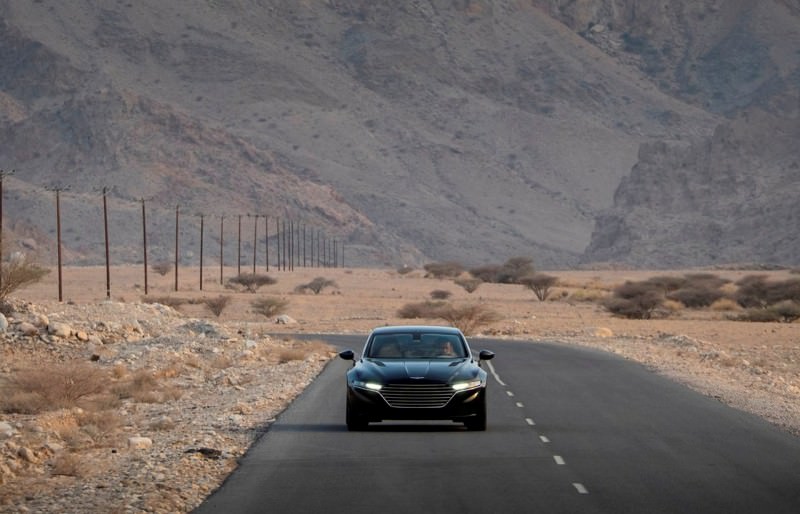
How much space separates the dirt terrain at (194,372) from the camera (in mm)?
15477

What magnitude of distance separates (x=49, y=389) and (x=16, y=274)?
2343 centimetres

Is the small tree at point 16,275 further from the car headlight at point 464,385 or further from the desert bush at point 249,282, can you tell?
the desert bush at point 249,282

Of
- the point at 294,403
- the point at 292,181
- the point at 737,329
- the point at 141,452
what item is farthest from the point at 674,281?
the point at 292,181

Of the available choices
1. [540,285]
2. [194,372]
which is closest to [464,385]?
[194,372]

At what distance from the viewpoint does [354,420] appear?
19.7 meters

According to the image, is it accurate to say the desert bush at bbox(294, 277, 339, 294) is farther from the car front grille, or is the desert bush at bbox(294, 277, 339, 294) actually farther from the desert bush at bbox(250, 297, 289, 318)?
the car front grille

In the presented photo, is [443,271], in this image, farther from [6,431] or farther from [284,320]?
[6,431]

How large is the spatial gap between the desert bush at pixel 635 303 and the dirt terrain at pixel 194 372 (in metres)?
1.05

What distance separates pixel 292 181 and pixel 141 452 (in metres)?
179

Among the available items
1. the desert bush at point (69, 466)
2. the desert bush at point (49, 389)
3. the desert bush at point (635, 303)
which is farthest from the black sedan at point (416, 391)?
the desert bush at point (635, 303)

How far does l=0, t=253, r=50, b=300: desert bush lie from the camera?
47.2 m

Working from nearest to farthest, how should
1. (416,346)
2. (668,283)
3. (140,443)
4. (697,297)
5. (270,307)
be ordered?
(140,443), (416,346), (270,307), (697,297), (668,283)

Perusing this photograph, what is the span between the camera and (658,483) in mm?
14945

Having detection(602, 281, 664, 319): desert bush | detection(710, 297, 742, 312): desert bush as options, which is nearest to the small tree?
detection(602, 281, 664, 319): desert bush
